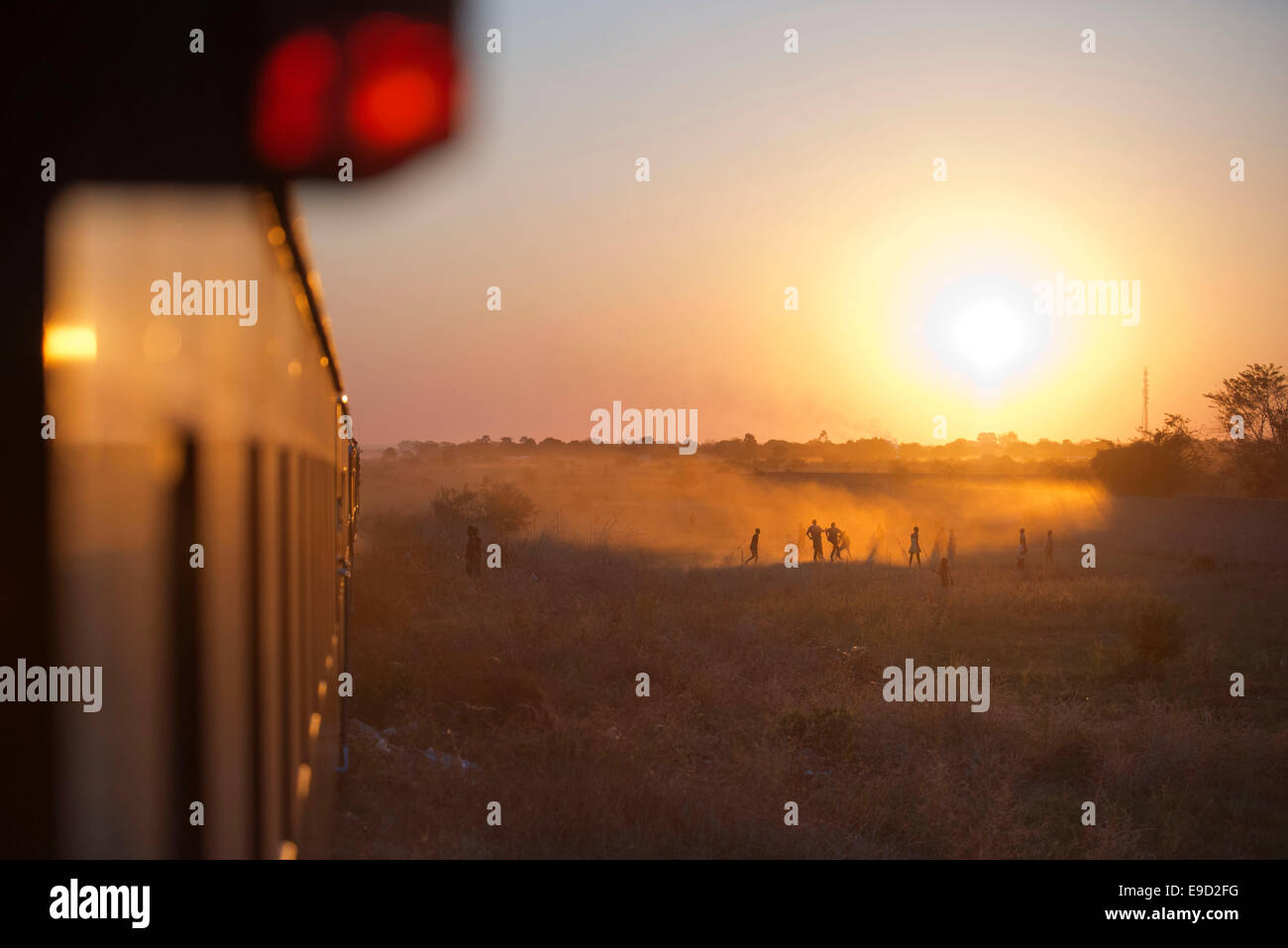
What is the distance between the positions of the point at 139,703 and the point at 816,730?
8798 mm

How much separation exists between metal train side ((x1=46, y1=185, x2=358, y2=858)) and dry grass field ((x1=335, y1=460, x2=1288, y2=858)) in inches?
195

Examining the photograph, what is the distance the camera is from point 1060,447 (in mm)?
143000

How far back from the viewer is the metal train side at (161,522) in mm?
1057

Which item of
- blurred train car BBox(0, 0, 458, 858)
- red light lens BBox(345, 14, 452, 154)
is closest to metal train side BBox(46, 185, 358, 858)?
blurred train car BBox(0, 0, 458, 858)

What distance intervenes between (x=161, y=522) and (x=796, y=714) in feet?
29.5

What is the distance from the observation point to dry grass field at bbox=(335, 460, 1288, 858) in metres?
6.98

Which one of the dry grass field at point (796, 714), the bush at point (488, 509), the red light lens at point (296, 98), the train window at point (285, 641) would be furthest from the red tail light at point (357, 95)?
the bush at point (488, 509)

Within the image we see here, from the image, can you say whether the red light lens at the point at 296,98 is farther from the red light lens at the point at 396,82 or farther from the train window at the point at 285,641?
the train window at the point at 285,641

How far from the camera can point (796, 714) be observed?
9.67m

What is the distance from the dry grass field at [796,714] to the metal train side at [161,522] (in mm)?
4952
